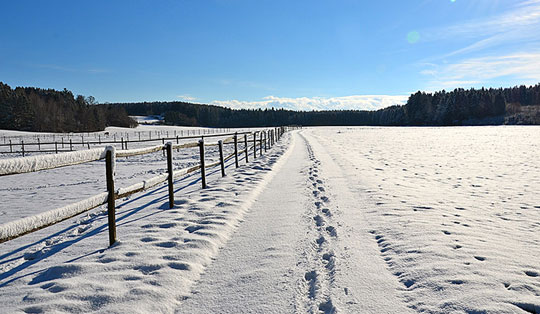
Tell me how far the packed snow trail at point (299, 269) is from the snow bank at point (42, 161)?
2.01m

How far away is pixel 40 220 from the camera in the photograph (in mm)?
3041

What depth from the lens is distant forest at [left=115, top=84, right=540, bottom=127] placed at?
89.1 m

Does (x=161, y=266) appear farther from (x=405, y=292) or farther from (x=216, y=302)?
A: (x=405, y=292)

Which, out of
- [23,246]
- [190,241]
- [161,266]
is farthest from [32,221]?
[23,246]

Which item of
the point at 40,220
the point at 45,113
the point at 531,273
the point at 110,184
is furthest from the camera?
the point at 45,113

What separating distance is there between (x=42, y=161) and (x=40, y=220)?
0.60 m

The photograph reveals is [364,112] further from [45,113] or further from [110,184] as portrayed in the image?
[110,184]

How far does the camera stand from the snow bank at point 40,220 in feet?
8.68

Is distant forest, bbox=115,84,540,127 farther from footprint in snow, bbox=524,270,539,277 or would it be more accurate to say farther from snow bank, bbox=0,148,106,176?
snow bank, bbox=0,148,106,176

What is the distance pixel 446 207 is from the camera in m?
5.98

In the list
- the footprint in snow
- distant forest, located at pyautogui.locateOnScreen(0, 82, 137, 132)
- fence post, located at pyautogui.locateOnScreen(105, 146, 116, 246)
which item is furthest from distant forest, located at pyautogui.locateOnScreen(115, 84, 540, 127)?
fence post, located at pyautogui.locateOnScreen(105, 146, 116, 246)

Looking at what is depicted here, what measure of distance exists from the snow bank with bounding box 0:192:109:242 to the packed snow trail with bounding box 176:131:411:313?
5.44ft

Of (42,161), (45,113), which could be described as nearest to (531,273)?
(42,161)

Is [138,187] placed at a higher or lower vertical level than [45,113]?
lower
